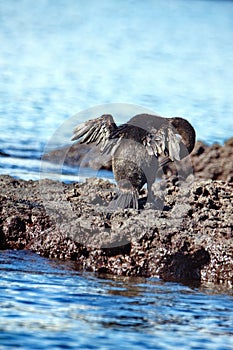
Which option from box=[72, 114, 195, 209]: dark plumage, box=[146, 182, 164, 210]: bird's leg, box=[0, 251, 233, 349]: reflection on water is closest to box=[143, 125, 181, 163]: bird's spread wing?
box=[72, 114, 195, 209]: dark plumage

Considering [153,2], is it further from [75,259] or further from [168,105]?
[75,259]

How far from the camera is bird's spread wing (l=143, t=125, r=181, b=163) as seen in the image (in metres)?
6.66

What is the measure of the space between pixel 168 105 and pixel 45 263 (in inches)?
364

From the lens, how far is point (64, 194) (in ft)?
22.2

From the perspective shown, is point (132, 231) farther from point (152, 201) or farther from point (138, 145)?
point (138, 145)

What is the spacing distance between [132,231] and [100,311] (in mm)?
860

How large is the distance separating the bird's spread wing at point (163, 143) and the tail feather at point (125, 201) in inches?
15.2

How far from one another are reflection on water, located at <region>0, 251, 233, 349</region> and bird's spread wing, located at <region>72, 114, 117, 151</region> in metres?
1.27

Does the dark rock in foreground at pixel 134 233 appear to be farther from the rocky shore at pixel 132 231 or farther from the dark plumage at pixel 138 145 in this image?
the dark plumage at pixel 138 145

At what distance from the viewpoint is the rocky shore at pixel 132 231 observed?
18.9ft

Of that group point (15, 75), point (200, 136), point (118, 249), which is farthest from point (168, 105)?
point (118, 249)

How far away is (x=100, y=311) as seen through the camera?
200 inches

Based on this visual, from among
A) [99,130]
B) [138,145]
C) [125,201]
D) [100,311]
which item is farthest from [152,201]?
[100,311]

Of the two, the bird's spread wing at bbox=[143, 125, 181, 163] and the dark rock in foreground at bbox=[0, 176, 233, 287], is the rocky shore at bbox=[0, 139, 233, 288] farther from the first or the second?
the bird's spread wing at bbox=[143, 125, 181, 163]
